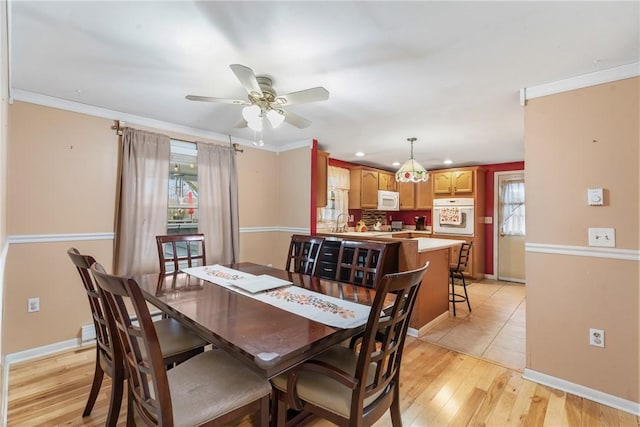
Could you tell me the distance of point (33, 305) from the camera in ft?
8.25

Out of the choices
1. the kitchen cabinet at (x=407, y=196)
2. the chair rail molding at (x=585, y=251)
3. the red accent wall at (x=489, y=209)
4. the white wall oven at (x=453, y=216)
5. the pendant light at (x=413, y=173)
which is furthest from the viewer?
the kitchen cabinet at (x=407, y=196)

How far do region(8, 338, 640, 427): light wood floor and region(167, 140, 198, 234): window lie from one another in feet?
4.99

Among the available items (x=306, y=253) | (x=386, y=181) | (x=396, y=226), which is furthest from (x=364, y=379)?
(x=396, y=226)

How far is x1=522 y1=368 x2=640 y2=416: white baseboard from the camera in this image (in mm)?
1857

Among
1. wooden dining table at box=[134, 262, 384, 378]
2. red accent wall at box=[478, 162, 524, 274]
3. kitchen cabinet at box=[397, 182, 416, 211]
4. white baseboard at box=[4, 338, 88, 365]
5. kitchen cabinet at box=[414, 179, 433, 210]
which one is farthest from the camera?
kitchen cabinet at box=[397, 182, 416, 211]

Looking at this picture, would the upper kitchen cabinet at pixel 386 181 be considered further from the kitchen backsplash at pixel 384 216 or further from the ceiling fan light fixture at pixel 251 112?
the ceiling fan light fixture at pixel 251 112

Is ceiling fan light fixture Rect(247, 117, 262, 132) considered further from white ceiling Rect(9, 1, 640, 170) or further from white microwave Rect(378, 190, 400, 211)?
white microwave Rect(378, 190, 400, 211)

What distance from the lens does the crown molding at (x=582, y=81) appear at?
1.88 metres

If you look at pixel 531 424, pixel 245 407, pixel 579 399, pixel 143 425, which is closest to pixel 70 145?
pixel 143 425

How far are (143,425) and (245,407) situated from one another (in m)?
0.41

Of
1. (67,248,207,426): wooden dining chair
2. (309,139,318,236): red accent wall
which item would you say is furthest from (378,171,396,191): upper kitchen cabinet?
(67,248,207,426): wooden dining chair

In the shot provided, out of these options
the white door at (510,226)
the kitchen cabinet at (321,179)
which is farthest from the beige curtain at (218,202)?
the white door at (510,226)

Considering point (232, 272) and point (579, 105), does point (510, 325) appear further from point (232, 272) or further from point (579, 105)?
point (232, 272)

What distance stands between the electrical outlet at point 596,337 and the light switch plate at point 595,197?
0.85 metres
